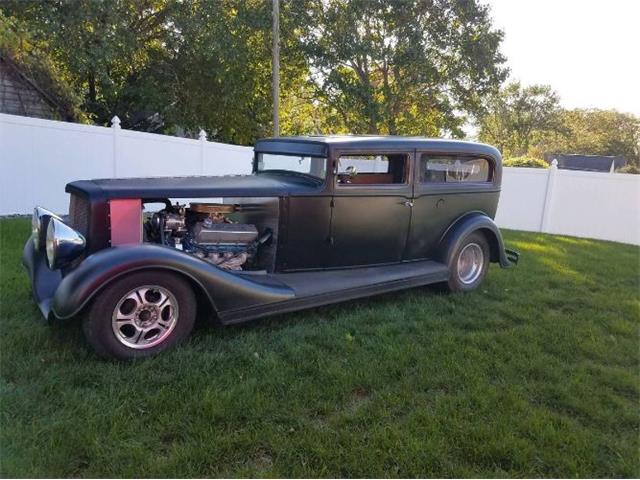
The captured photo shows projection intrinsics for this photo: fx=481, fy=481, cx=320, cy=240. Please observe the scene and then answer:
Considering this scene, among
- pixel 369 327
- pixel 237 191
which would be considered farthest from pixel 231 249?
pixel 369 327

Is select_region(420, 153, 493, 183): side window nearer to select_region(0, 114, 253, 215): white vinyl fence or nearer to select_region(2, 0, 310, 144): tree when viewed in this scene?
select_region(0, 114, 253, 215): white vinyl fence

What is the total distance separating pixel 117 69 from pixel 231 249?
1285 cm

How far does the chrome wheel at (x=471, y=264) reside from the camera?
5.18 metres

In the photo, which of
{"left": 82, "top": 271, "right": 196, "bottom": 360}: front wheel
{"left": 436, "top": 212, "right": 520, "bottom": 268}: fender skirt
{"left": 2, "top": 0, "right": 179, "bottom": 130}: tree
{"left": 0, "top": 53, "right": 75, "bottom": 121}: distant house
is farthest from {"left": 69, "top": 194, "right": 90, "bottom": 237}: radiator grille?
{"left": 0, "top": 53, "right": 75, "bottom": 121}: distant house

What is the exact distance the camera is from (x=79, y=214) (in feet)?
11.7

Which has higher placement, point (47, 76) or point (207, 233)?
point (47, 76)

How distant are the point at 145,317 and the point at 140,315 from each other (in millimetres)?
37

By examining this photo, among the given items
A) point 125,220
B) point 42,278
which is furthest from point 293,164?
point 42,278

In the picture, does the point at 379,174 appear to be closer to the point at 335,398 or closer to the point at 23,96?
the point at 335,398

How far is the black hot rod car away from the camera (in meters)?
3.07

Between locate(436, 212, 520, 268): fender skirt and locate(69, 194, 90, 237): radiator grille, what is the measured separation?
3.21 m

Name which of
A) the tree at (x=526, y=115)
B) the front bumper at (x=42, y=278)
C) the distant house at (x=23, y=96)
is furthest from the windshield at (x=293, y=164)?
the tree at (x=526, y=115)

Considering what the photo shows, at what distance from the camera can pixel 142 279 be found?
3.04 metres

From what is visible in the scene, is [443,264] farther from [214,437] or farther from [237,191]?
[214,437]
